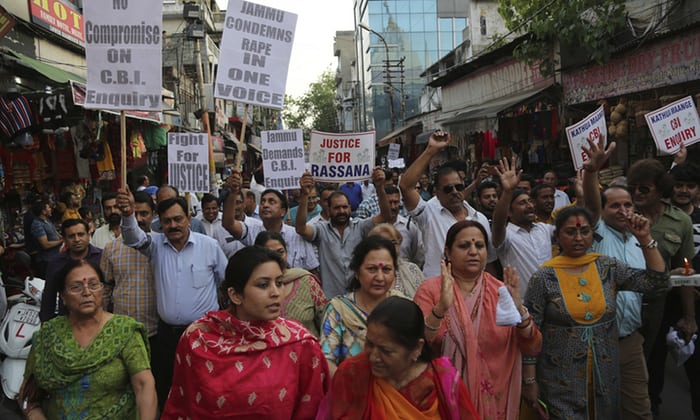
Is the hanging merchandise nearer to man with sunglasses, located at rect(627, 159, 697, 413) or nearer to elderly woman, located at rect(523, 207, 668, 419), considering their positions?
elderly woman, located at rect(523, 207, 668, 419)

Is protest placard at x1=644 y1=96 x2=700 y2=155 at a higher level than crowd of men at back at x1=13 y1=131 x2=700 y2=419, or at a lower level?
higher

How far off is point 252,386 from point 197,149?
410 centimetres

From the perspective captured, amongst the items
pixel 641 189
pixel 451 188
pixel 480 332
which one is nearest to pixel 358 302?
pixel 480 332

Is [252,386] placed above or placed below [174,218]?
below

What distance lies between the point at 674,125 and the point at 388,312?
5992 millimetres

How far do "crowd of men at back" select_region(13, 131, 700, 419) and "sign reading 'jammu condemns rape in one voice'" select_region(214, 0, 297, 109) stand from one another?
1320 millimetres

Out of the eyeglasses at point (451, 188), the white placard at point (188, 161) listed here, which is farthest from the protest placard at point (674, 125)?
the white placard at point (188, 161)

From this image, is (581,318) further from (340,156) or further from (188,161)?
(188,161)

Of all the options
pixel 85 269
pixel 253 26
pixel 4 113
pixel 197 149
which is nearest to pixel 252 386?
pixel 85 269

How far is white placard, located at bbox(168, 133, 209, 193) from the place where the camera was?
6.30 metres

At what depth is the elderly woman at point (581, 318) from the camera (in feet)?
12.0

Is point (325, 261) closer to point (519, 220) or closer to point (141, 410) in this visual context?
point (519, 220)

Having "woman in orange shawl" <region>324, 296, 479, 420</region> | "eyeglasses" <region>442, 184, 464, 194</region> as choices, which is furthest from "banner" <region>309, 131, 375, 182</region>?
"woman in orange shawl" <region>324, 296, 479, 420</region>

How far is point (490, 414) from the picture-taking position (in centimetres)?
329
